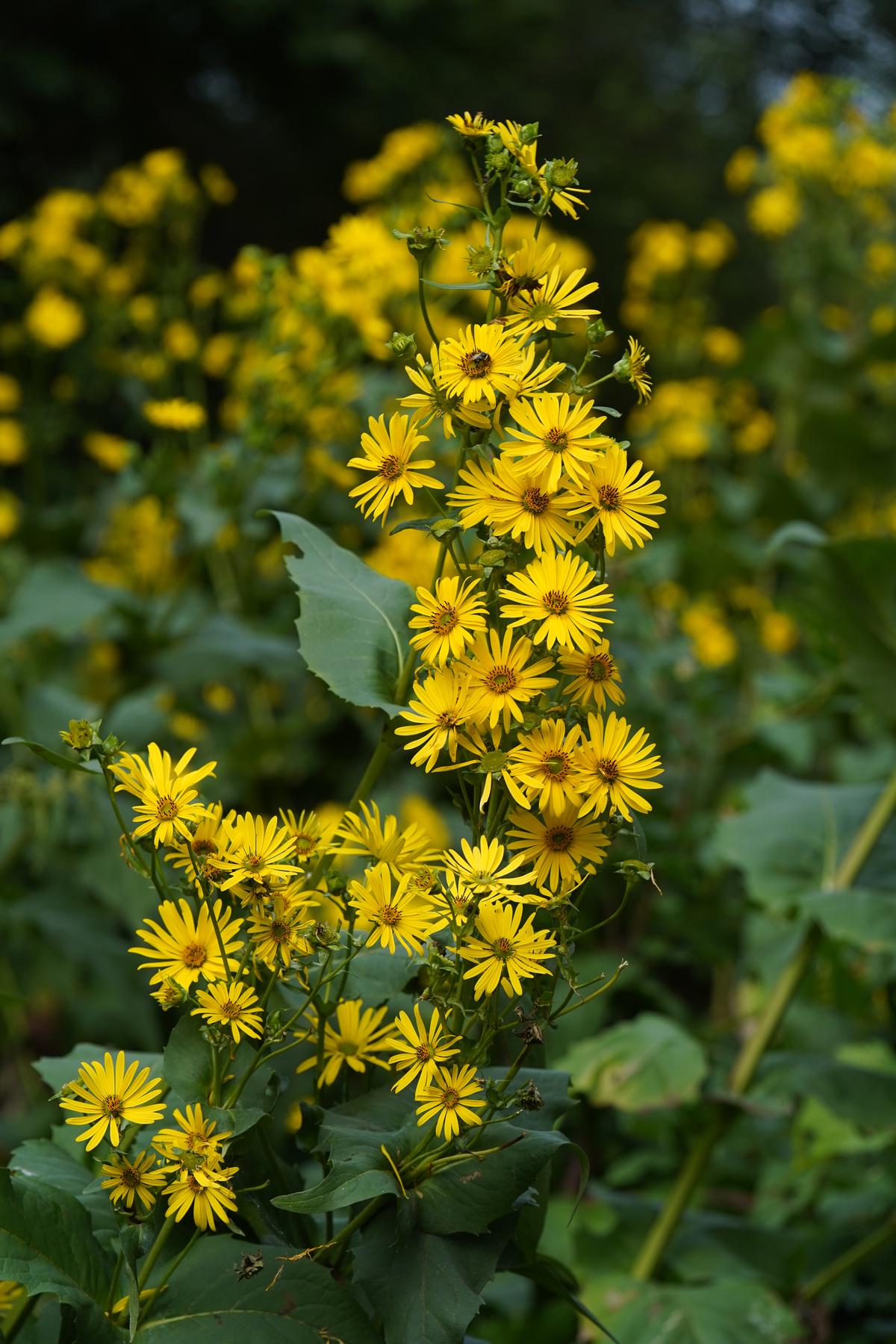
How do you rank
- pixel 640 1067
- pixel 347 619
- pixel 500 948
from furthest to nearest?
pixel 640 1067
pixel 347 619
pixel 500 948

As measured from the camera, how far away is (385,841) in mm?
929

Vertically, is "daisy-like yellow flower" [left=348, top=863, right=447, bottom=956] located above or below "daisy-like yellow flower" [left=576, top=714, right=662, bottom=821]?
below

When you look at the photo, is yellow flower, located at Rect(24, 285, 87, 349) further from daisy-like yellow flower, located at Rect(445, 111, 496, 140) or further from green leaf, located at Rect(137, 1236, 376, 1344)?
green leaf, located at Rect(137, 1236, 376, 1344)

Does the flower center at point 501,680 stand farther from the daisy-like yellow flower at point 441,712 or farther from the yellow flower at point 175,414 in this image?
the yellow flower at point 175,414

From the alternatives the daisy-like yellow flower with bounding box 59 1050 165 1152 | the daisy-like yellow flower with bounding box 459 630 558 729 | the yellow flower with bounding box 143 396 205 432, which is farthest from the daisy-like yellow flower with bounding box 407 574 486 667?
the yellow flower with bounding box 143 396 205 432

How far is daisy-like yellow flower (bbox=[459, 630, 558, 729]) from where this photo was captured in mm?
838

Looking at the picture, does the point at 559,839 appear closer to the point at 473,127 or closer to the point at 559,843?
the point at 559,843

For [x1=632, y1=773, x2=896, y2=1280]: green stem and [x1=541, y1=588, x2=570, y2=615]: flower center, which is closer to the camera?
[x1=541, y1=588, x2=570, y2=615]: flower center

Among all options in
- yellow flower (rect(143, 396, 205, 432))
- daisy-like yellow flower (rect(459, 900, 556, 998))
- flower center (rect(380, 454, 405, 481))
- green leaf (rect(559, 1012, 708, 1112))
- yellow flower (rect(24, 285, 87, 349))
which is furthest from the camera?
yellow flower (rect(24, 285, 87, 349))

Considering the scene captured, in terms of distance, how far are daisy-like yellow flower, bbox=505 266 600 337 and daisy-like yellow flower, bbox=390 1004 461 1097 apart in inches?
17.9

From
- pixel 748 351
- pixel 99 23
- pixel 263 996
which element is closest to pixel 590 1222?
pixel 263 996

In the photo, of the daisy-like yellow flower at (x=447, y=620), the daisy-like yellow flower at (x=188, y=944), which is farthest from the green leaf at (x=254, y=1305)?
the daisy-like yellow flower at (x=447, y=620)

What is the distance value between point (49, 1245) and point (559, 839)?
17.1 inches

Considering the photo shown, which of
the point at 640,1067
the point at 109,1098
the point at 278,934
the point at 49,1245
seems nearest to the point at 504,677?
the point at 278,934
